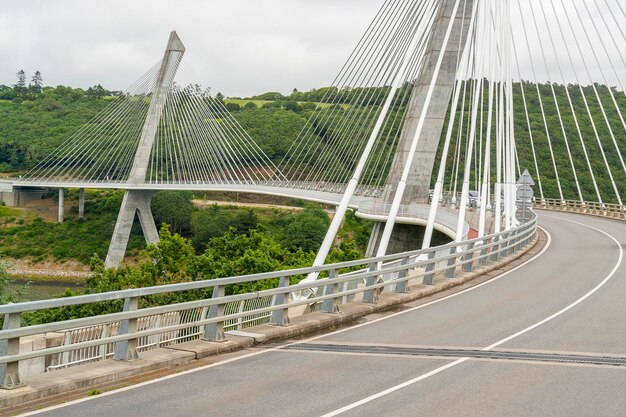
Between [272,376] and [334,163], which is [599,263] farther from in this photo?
[334,163]

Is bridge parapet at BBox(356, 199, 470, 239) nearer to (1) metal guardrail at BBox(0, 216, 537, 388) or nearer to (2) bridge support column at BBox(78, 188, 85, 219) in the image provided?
(1) metal guardrail at BBox(0, 216, 537, 388)

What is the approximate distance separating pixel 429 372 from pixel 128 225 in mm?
77657

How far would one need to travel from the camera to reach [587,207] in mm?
59969

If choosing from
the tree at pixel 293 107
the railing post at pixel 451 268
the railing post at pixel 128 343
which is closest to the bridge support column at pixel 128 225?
the tree at pixel 293 107

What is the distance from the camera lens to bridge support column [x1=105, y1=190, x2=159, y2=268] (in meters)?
82.6

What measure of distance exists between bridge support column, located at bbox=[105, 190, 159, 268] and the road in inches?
2737

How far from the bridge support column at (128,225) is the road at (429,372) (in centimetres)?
6953

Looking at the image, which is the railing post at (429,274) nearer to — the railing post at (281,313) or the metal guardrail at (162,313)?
the metal guardrail at (162,313)

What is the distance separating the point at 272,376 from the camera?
31.8 feet

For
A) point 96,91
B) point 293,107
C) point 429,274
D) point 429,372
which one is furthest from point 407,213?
point 96,91

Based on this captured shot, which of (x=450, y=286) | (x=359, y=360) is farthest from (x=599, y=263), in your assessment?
(x=359, y=360)

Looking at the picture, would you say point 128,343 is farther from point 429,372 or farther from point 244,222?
point 244,222

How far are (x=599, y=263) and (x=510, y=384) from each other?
735 inches

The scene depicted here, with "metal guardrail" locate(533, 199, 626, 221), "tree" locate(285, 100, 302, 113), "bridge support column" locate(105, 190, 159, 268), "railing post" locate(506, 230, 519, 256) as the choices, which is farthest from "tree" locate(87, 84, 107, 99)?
Result: "railing post" locate(506, 230, 519, 256)
